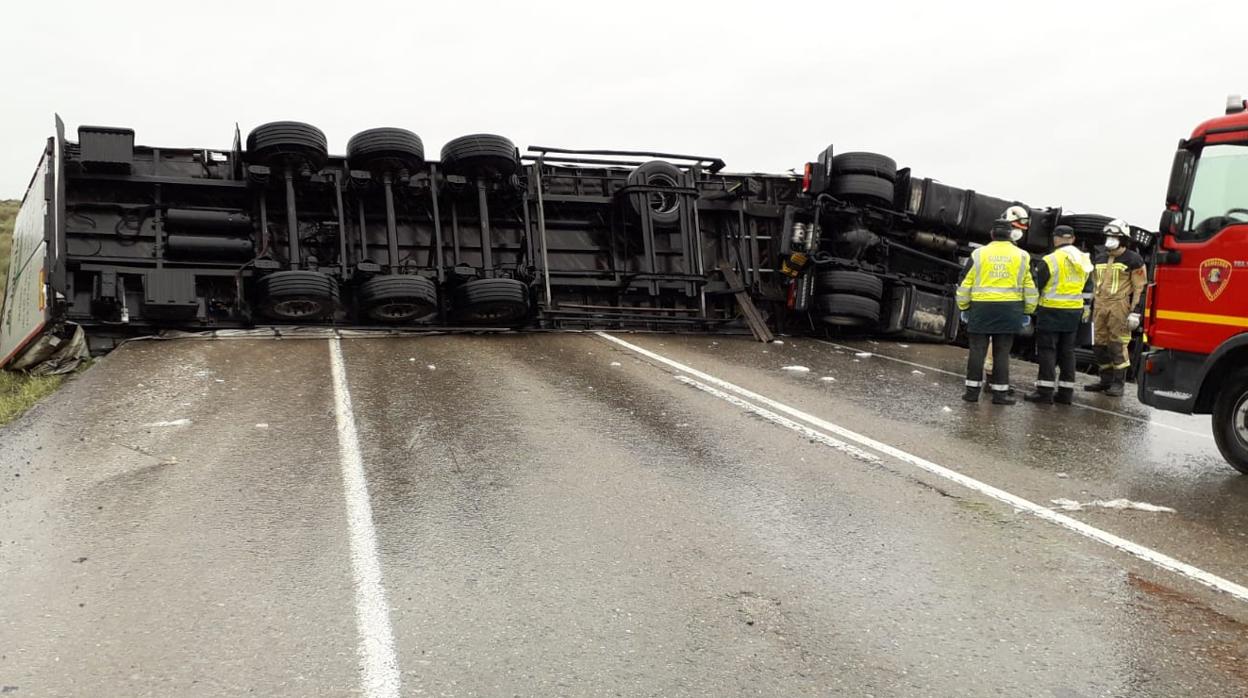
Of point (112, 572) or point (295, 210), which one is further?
point (295, 210)

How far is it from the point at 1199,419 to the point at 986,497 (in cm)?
438

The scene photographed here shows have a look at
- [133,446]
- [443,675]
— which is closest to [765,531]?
[443,675]

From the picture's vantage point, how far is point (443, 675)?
2.88 m

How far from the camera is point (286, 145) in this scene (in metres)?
9.93

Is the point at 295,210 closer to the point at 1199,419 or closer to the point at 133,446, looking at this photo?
the point at 133,446

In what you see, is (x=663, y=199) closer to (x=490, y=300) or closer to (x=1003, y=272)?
(x=490, y=300)

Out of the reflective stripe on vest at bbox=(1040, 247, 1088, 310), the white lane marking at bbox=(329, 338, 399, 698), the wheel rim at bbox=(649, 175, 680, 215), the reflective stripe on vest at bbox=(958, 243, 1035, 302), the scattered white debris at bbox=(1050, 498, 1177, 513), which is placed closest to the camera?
the white lane marking at bbox=(329, 338, 399, 698)

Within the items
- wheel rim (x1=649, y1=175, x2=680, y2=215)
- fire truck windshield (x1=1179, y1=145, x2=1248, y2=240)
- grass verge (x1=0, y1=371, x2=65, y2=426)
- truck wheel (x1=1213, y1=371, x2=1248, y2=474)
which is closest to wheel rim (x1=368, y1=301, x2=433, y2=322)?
grass verge (x1=0, y1=371, x2=65, y2=426)

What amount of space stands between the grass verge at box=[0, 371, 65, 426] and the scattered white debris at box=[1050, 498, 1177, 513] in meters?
7.17

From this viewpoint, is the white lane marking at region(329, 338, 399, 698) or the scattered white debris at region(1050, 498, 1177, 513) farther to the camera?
the scattered white debris at region(1050, 498, 1177, 513)

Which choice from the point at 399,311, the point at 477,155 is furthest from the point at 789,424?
the point at 477,155

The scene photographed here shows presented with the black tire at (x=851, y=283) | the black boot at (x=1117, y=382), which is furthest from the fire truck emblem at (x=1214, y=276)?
the black tire at (x=851, y=283)

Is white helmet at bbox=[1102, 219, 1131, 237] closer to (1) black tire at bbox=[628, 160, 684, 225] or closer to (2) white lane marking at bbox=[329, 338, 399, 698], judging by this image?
(1) black tire at bbox=[628, 160, 684, 225]

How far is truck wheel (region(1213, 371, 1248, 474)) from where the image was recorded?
558 centimetres
